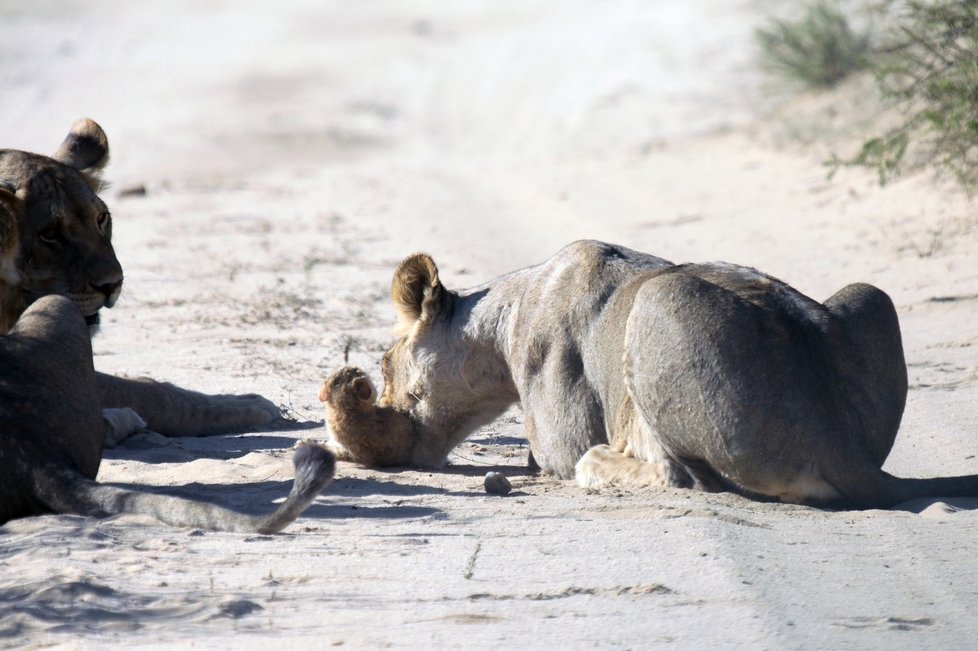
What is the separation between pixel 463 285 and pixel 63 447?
5.78 meters

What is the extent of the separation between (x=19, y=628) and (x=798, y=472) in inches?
98.8

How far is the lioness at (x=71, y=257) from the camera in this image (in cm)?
577

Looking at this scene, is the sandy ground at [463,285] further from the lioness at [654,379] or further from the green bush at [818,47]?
the green bush at [818,47]

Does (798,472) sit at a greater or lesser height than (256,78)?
lesser

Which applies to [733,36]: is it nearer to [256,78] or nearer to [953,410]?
[256,78]

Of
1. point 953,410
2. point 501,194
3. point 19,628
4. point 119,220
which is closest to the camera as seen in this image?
point 19,628

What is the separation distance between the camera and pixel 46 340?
4.87 meters

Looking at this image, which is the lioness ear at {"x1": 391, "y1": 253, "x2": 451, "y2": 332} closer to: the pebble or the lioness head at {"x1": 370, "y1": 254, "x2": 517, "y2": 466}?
the lioness head at {"x1": 370, "y1": 254, "x2": 517, "y2": 466}

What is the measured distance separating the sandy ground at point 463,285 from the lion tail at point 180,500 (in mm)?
62

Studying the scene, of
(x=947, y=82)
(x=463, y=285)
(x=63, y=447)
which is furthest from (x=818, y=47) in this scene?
(x=63, y=447)

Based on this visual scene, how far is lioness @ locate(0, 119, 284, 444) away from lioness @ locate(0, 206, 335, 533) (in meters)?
0.62

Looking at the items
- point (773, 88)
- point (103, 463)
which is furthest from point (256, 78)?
point (103, 463)

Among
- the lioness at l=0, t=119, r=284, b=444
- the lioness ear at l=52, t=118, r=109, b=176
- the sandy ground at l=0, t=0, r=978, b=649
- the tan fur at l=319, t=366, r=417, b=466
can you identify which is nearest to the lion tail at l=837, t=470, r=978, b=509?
the sandy ground at l=0, t=0, r=978, b=649

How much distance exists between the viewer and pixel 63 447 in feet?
15.3
